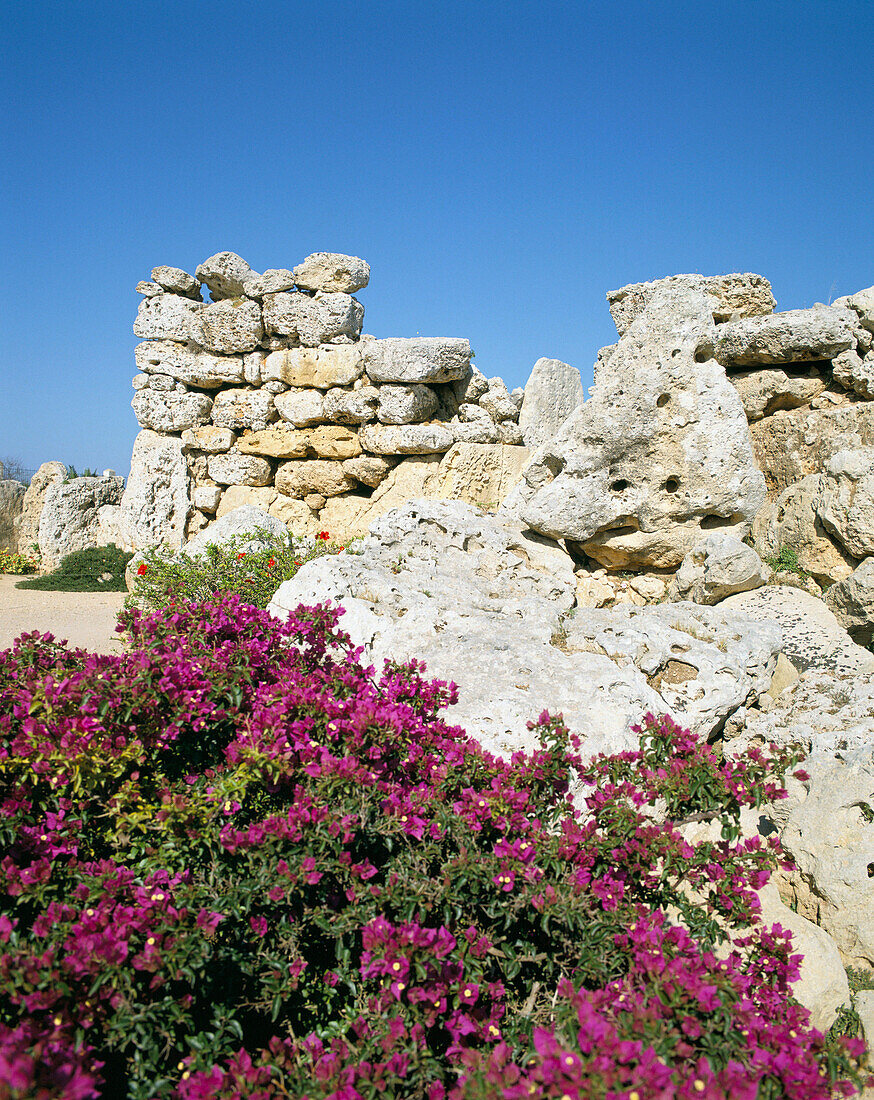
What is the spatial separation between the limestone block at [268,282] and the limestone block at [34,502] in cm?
525

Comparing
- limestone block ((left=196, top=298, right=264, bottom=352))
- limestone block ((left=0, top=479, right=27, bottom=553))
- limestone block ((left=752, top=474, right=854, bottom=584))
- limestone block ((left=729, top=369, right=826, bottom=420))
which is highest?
limestone block ((left=196, top=298, right=264, bottom=352))

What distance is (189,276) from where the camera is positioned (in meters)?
9.95

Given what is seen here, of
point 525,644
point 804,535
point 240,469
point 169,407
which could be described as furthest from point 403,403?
point 525,644

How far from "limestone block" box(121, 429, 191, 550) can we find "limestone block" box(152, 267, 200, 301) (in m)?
2.13

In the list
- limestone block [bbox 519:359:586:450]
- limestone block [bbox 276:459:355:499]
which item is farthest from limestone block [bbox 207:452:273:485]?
limestone block [bbox 519:359:586:450]

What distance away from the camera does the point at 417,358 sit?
8.84 metres

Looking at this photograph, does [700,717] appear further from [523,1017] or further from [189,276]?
[189,276]

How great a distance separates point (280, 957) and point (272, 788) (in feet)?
1.94

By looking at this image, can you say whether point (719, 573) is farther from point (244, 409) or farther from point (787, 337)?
point (244, 409)

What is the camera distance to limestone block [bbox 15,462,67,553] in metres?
12.2

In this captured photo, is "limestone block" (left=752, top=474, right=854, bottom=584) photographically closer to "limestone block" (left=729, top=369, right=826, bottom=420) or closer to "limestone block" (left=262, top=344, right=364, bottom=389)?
"limestone block" (left=729, top=369, right=826, bottom=420)

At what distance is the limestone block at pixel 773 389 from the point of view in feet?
22.4

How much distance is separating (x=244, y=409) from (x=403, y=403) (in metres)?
2.48

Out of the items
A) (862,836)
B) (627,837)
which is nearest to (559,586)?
(862,836)
